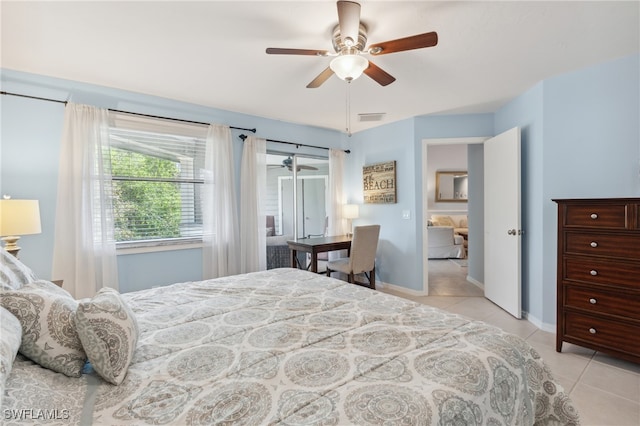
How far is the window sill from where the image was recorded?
3.18 m

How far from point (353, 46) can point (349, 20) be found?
23 centimetres

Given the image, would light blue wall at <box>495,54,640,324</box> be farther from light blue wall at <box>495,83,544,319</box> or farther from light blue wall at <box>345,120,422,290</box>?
light blue wall at <box>345,120,422,290</box>

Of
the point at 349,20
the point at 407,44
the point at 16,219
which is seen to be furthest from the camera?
the point at 16,219

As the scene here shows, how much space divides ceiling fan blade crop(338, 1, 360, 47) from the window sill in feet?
9.18

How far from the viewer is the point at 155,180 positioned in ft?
11.2

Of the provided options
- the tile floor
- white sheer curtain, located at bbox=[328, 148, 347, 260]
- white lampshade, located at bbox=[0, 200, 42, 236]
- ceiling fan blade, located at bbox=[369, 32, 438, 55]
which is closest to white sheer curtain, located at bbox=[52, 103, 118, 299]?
white lampshade, located at bbox=[0, 200, 42, 236]

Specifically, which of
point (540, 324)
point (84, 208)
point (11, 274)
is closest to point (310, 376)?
point (11, 274)

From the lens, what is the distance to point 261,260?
3998 mm

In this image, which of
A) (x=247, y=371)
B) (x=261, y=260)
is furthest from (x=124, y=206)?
(x=247, y=371)

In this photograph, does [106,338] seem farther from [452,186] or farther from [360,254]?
[452,186]

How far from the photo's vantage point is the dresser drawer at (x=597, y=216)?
2.17 m

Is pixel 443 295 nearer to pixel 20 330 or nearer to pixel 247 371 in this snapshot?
pixel 247 371

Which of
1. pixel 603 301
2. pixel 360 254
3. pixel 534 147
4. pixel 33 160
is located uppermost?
pixel 534 147

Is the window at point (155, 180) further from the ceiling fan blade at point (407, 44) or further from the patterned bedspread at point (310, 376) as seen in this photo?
the ceiling fan blade at point (407, 44)
